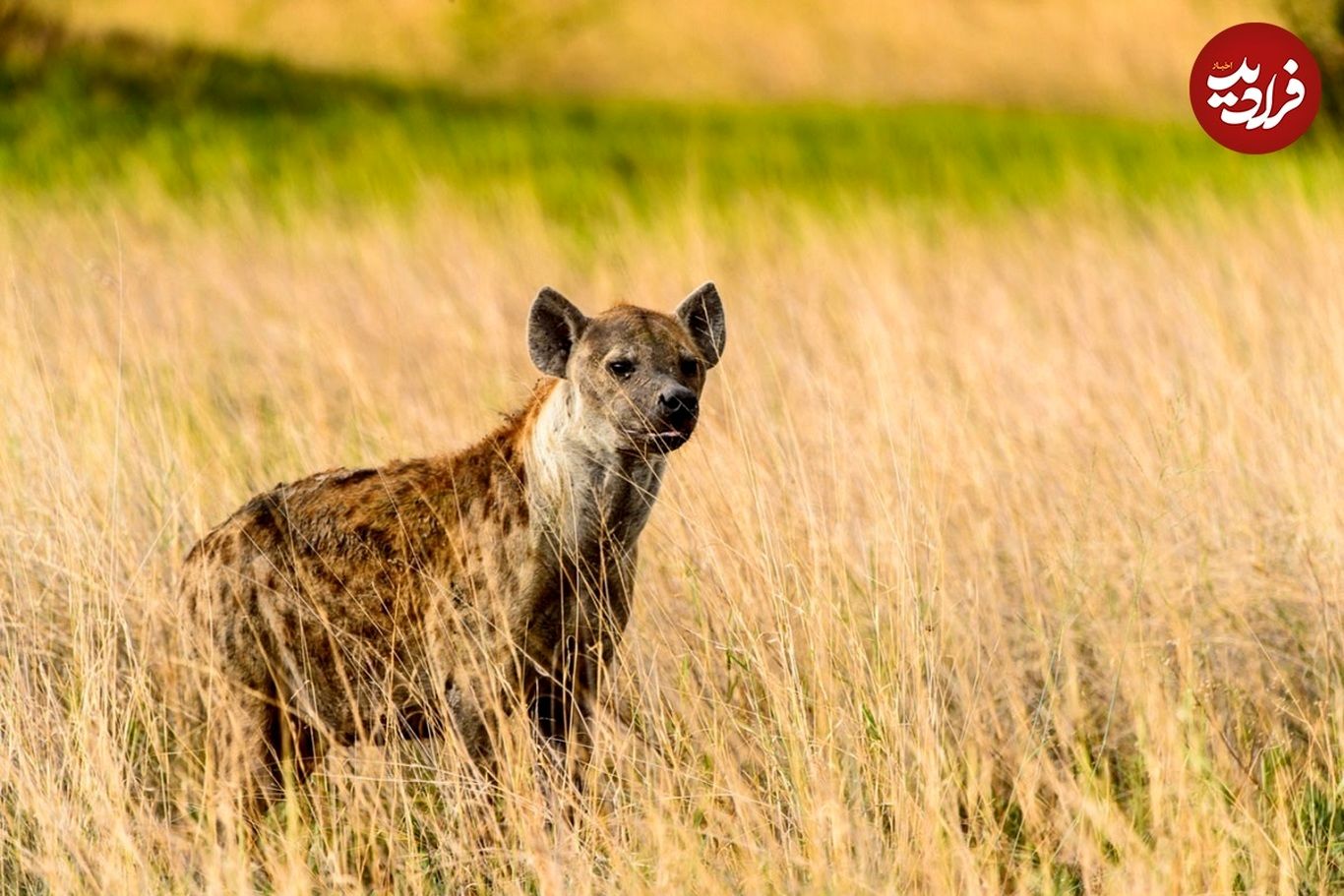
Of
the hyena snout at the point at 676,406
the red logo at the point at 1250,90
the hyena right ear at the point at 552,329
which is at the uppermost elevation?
the red logo at the point at 1250,90

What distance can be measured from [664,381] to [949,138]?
1523cm

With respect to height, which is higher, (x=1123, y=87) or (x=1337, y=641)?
(x=1123, y=87)

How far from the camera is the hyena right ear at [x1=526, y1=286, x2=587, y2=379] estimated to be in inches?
196

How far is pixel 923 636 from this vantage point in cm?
478

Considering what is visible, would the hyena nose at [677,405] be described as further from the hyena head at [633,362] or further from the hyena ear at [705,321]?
the hyena ear at [705,321]

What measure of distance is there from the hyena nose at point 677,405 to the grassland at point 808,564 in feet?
1.41

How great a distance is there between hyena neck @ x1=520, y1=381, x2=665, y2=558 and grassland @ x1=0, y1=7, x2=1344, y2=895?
8.6 inches

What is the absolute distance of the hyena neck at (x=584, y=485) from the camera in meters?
4.84

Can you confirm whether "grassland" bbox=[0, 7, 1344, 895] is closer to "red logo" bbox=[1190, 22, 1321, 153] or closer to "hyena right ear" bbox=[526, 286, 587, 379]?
"hyena right ear" bbox=[526, 286, 587, 379]

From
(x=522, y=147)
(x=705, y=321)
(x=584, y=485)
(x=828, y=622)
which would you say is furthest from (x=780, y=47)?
(x=584, y=485)

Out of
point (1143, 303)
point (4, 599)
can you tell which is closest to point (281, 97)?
point (1143, 303)

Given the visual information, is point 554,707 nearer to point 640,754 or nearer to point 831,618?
point 640,754

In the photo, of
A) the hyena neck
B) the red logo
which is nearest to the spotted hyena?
the hyena neck

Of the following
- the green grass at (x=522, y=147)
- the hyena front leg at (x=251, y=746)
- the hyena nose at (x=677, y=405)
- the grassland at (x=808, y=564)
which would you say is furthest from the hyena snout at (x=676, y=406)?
the green grass at (x=522, y=147)
